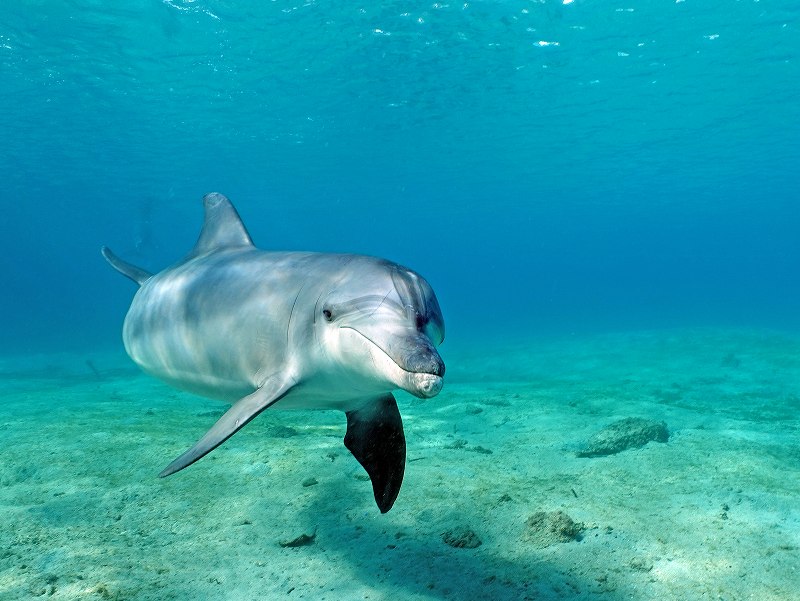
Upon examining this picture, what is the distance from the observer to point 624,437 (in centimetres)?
598

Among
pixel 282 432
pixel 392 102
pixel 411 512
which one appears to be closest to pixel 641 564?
pixel 411 512

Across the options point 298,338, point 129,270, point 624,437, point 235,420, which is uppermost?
point 298,338

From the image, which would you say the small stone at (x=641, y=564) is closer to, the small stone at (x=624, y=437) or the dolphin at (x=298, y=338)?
the dolphin at (x=298, y=338)

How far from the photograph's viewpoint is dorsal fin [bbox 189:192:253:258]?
4.76 meters

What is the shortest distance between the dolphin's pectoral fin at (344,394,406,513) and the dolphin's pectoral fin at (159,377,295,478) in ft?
2.63

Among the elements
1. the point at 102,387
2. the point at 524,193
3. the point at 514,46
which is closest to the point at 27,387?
the point at 102,387

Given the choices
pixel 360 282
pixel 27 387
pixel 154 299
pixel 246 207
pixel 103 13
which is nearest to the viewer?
pixel 360 282

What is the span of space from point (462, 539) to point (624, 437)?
10.7ft

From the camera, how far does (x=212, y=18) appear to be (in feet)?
56.0

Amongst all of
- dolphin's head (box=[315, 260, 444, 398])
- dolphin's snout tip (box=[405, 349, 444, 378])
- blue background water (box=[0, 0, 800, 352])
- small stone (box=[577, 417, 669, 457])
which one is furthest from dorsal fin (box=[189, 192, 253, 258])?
blue background water (box=[0, 0, 800, 352])

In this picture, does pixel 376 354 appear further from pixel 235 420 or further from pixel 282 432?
pixel 282 432

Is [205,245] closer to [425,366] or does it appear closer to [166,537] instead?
[166,537]

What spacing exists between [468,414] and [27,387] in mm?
11292

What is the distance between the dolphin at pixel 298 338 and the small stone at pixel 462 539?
53 cm
